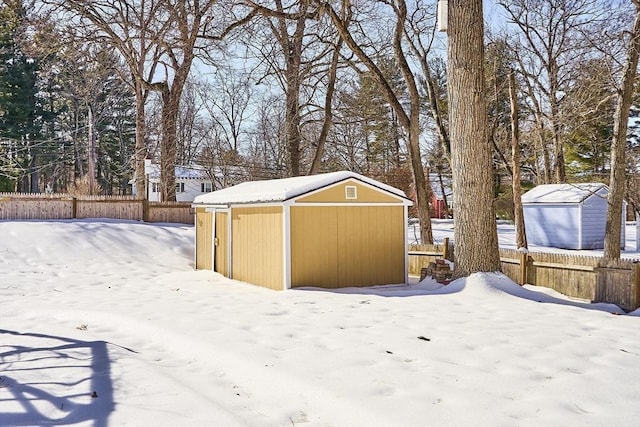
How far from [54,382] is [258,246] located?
5738mm

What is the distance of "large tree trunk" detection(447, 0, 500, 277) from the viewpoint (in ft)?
26.0

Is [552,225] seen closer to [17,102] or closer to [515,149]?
[515,149]

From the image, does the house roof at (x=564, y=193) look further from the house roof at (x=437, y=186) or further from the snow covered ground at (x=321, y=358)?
the house roof at (x=437, y=186)

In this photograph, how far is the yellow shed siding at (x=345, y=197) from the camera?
345 inches

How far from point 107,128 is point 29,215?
47.9ft

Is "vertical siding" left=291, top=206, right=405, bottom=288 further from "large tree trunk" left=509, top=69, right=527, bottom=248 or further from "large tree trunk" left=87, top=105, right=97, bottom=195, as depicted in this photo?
"large tree trunk" left=87, top=105, right=97, bottom=195

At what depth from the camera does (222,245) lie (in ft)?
36.2

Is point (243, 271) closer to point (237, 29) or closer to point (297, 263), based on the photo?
point (297, 263)

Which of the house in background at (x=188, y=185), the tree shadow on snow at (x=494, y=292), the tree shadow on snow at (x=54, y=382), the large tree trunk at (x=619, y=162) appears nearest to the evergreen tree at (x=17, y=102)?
the house in background at (x=188, y=185)

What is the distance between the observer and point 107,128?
30.2 meters

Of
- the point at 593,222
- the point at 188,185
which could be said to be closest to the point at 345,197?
the point at 593,222

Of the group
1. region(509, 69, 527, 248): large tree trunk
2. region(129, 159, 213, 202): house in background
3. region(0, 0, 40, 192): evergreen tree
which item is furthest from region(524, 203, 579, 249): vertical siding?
region(0, 0, 40, 192): evergreen tree

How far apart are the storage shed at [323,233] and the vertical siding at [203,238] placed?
1.75 meters

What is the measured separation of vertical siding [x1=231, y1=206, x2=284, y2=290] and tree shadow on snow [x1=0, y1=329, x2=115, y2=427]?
12.9 feet
